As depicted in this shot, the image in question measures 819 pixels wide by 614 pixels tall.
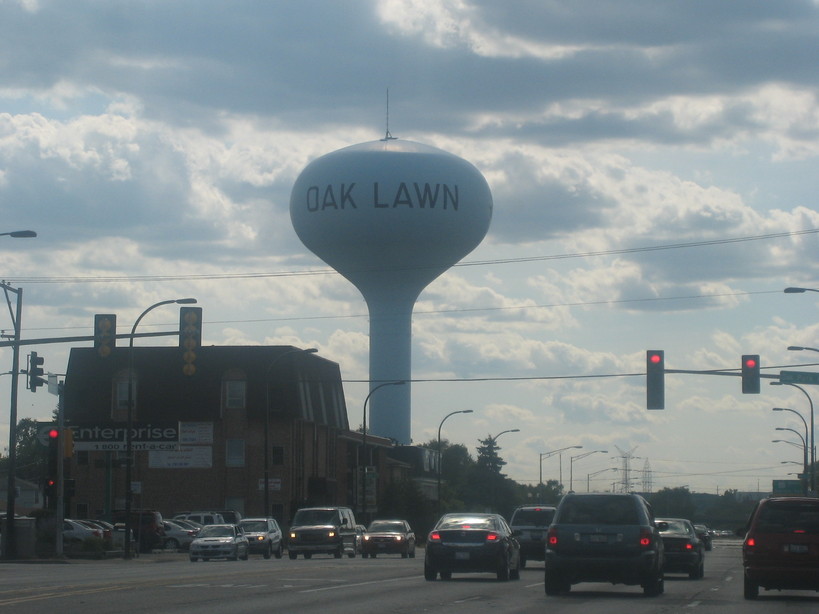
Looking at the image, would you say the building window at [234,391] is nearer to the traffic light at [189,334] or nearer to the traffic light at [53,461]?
the traffic light at [53,461]

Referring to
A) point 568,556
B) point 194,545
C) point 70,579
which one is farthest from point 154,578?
point 194,545

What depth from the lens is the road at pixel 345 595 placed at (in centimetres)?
1886

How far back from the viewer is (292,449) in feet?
240

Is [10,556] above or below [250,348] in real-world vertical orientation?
below

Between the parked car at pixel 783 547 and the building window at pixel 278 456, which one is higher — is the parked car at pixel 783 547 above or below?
below

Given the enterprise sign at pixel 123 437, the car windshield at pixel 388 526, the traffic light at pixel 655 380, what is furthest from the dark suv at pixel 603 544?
the enterprise sign at pixel 123 437

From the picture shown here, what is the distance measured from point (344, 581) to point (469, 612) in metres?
7.79

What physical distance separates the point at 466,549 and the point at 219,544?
1801 centimetres

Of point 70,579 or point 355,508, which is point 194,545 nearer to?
point 70,579

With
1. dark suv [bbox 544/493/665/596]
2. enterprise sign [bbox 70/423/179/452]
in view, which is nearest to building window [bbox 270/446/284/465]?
enterprise sign [bbox 70/423/179/452]

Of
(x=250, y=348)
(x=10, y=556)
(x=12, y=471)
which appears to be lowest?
(x=10, y=556)

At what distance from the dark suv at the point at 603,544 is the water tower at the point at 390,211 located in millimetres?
53213

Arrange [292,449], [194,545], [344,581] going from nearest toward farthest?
[344,581], [194,545], [292,449]

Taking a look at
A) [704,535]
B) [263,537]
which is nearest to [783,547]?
[263,537]
